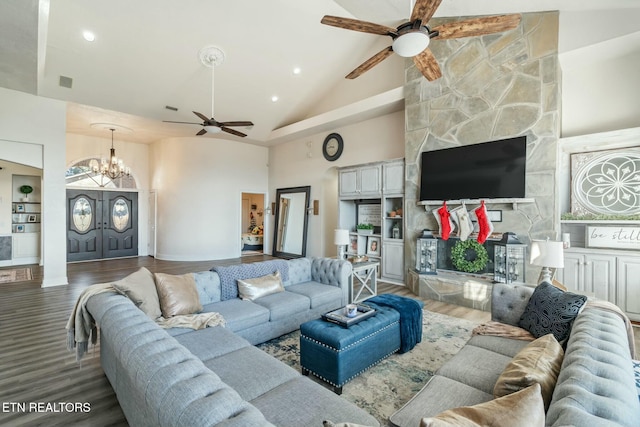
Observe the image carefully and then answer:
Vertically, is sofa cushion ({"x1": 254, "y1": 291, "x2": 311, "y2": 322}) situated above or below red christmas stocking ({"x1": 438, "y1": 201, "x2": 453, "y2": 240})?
below

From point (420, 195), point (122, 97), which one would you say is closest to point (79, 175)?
point (122, 97)

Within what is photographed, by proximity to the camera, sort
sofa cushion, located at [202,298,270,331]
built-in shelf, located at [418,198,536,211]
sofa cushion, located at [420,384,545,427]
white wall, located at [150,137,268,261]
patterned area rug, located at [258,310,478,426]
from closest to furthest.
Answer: sofa cushion, located at [420,384,545,427], patterned area rug, located at [258,310,478,426], sofa cushion, located at [202,298,270,331], built-in shelf, located at [418,198,536,211], white wall, located at [150,137,268,261]

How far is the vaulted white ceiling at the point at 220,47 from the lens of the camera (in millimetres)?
4258

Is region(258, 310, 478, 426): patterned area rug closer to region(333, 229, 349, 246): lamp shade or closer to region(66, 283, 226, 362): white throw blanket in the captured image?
region(66, 283, 226, 362): white throw blanket

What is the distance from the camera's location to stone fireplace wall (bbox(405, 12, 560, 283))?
437 centimetres

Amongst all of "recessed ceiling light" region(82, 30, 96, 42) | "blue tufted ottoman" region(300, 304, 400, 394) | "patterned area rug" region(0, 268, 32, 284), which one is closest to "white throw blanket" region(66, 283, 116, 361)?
"blue tufted ottoman" region(300, 304, 400, 394)

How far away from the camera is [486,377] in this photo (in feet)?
5.97

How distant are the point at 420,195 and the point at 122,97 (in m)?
6.42

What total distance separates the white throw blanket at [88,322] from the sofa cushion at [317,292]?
1233 millimetres

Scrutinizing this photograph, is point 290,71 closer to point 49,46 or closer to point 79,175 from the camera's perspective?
point 49,46

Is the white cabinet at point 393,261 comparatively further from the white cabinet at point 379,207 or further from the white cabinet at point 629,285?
the white cabinet at point 629,285

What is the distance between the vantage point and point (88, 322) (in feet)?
8.07

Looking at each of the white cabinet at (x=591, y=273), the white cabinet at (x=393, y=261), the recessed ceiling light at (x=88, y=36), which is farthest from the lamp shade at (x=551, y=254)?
the recessed ceiling light at (x=88, y=36)

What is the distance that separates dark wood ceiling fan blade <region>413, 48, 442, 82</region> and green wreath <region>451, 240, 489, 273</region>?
293cm
